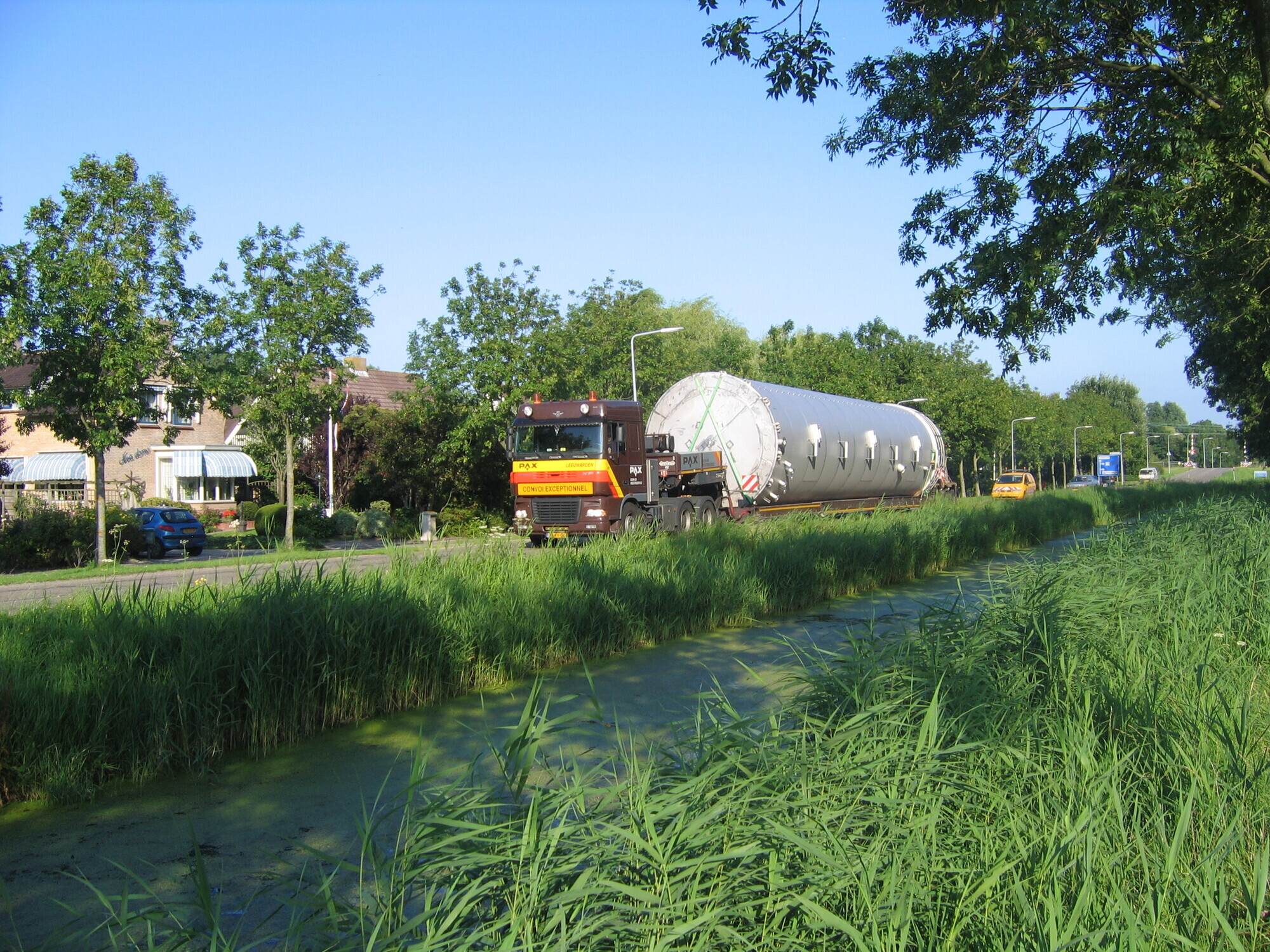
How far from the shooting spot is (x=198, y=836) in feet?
15.7

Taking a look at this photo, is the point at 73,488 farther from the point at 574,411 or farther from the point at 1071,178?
the point at 1071,178

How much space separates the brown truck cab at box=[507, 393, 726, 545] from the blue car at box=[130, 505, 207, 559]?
10335 millimetres

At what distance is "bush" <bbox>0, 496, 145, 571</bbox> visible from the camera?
817 inches

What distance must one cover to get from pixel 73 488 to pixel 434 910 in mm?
39751

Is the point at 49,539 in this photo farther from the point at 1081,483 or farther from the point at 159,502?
the point at 1081,483

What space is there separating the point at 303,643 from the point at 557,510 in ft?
38.6

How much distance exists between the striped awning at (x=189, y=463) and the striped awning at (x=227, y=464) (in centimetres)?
17

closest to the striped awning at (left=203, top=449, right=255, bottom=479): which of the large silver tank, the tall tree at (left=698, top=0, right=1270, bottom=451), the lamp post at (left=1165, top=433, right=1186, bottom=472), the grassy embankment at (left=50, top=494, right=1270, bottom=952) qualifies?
the large silver tank

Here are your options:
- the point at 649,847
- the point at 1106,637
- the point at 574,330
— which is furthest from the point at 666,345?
the point at 649,847

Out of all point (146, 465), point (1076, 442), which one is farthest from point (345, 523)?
point (1076, 442)

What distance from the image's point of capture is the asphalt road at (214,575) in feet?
25.4

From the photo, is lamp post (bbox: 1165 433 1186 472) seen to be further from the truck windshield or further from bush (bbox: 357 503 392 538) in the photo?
the truck windshield

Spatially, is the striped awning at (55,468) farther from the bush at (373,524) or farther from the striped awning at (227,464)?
the bush at (373,524)

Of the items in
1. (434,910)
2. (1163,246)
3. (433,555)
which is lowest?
(434,910)
